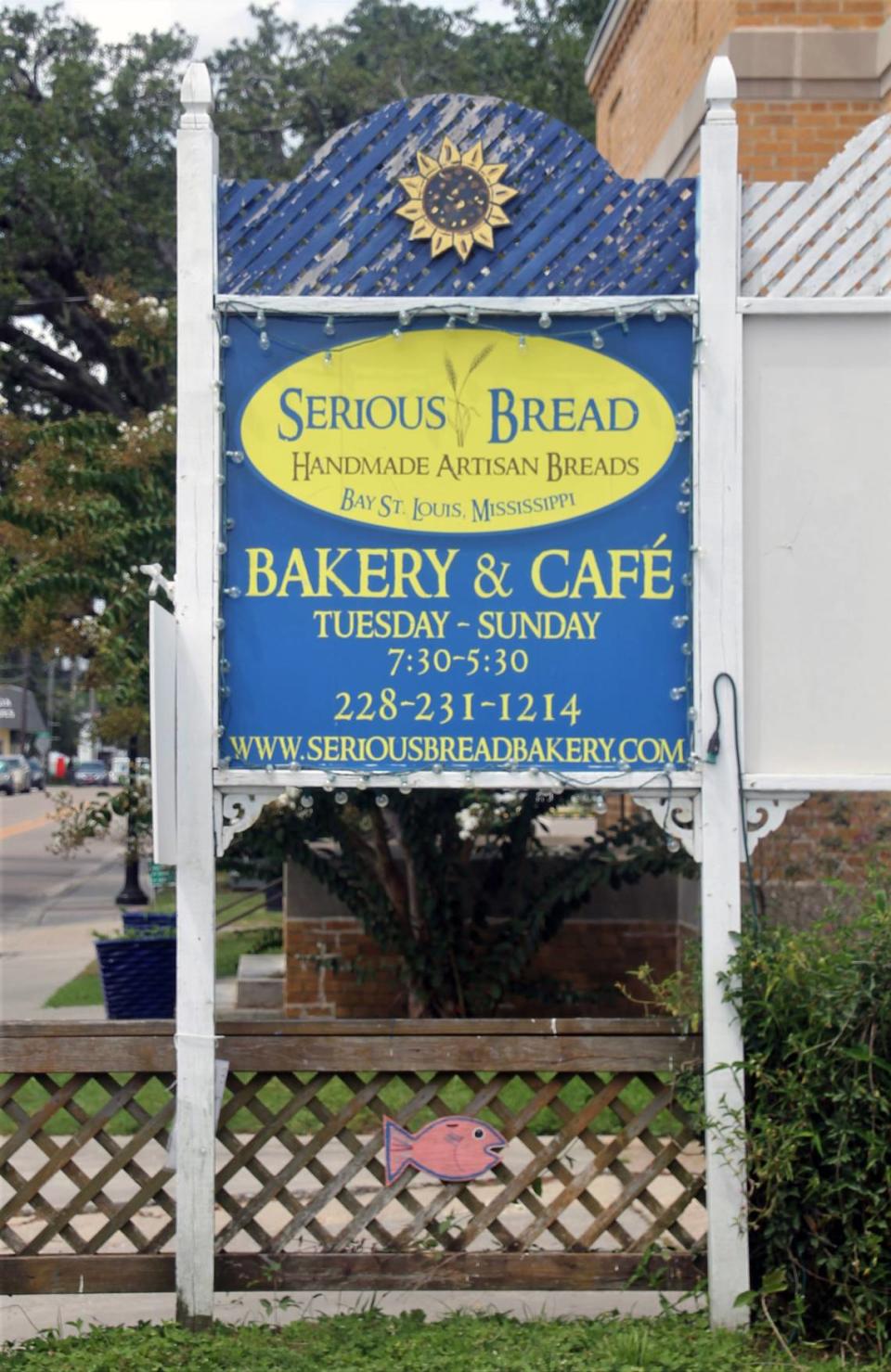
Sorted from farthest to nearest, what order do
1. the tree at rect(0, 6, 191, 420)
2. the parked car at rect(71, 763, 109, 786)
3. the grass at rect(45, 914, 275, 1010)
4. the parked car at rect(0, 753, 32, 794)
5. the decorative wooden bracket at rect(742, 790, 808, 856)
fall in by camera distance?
the parked car at rect(71, 763, 109, 786) < the parked car at rect(0, 753, 32, 794) < the tree at rect(0, 6, 191, 420) < the grass at rect(45, 914, 275, 1010) < the decorative wooden bracket at rect(742, 790, 808, 856)

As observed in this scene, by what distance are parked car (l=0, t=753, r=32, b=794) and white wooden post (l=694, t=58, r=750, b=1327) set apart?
254 feet

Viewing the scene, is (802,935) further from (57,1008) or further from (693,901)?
(57,1008)

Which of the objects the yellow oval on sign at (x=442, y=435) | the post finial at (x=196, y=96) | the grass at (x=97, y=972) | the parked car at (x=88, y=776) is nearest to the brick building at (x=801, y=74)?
the yellow oval on sign at (x=442, y=435)

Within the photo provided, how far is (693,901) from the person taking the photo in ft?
36.7

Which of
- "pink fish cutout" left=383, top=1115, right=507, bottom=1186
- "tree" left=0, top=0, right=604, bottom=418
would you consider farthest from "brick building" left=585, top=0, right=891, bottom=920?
"tree" left=0, top=0, right=604, bottom=418

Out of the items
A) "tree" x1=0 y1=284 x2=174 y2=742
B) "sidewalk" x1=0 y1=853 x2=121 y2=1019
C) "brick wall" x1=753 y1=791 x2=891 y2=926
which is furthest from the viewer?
"sidewalk" x1=0 y1=853 x2=121 y2=1019

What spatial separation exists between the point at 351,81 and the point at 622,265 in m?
28.9

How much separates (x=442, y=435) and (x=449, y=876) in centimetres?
570

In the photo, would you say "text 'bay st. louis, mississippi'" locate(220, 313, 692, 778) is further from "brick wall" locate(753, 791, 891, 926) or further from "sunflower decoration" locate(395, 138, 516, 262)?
"brick wall" locate(753, 791, 891, 926)

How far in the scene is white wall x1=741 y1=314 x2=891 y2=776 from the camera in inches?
227

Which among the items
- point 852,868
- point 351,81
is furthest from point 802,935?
point 351,81

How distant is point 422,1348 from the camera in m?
5.41

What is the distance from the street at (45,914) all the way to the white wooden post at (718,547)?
870 centimetres

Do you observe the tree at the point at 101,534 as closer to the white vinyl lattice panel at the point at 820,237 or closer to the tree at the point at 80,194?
the white vinyl lattice panel at the point at 820,237
